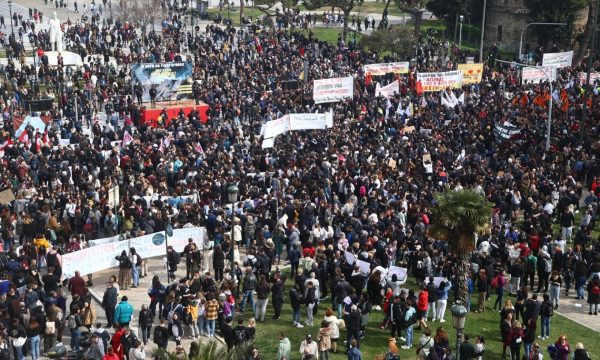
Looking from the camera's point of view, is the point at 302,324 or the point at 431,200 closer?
the point at 302,324

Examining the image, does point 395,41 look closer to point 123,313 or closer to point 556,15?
point 556,15

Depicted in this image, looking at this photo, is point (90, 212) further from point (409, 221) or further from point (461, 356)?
point (461, 356)

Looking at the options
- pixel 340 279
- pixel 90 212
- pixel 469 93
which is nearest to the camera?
pixel 340 279

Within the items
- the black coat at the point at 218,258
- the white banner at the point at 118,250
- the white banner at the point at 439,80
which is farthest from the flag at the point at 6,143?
the white banner at the point at 439,80

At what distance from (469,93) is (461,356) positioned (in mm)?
28956

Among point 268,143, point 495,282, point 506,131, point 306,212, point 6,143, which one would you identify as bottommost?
point 495,282

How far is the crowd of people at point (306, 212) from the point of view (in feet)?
69.5

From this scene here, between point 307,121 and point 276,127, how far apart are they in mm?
1854

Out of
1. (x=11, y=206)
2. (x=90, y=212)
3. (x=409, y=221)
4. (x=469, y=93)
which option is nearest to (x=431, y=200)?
(x=409, y=221)

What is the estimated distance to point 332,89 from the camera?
43.0m

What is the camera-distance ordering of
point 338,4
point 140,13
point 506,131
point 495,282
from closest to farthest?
1. point 495,282
2. point 506,131
3. point 338,4
4. point 140,13

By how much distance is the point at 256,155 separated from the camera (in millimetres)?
35094

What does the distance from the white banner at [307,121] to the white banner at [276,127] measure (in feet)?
1.12

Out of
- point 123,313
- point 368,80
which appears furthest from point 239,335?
point 368,80
